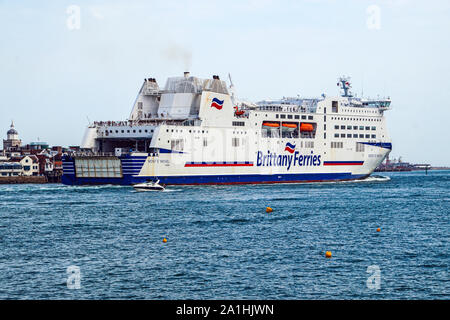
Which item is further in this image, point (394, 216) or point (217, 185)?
point (217, 185)

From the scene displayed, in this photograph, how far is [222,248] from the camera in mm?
29453

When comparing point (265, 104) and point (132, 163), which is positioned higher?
point (265, 104)

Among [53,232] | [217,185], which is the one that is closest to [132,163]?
[217,185]

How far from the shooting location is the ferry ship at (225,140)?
6431cm

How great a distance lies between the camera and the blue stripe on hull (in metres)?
64.2

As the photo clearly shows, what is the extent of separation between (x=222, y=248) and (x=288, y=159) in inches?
1841

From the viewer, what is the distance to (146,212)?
43.6 metres

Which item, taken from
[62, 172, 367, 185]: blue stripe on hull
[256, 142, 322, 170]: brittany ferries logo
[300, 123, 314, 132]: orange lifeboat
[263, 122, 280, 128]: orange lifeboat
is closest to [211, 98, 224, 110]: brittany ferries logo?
[263, 122, 280, 128]: orange lifeboat

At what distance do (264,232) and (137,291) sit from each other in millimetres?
13993

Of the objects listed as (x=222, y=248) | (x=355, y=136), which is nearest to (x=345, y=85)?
(x=355, y=136)

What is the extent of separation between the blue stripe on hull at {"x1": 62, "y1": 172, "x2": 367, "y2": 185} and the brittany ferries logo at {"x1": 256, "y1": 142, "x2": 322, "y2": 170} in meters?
1.24

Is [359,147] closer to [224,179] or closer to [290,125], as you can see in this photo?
[290,125]
